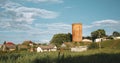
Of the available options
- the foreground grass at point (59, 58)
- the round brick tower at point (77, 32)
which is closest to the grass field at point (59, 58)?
the foreground grass at point (59, 58)

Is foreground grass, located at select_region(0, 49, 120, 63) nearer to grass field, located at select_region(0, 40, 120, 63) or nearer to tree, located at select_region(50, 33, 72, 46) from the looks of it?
grass field, located at select_region(0, 40, 120, 63)

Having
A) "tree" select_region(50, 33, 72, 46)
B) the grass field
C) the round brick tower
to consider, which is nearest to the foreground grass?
the grass field

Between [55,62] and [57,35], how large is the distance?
109m

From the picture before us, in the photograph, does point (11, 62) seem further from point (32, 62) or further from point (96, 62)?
point (96, 62)

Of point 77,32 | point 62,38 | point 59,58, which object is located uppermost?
point 77,32

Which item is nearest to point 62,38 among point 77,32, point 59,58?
point 77,32

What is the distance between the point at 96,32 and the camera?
117438 millimetres

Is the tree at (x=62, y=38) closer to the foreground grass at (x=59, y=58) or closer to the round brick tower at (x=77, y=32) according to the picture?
the round brick tower at (x=77, y=32)

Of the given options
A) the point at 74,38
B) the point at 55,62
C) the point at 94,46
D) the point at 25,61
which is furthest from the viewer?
the point at 74,38

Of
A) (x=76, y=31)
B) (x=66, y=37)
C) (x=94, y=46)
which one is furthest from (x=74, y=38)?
(x=94, y=46)

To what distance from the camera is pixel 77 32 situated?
4114 inches

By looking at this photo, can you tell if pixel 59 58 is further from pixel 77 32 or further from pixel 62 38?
pixel 62 38

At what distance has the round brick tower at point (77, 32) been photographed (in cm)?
10400

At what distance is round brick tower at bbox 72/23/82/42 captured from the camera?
341 feet
